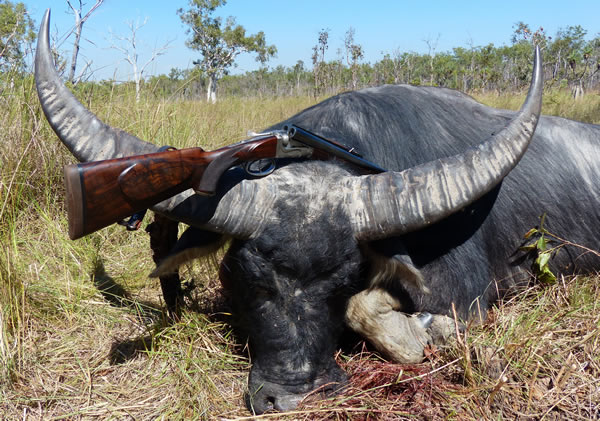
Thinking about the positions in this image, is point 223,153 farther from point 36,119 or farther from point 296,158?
point 36,119

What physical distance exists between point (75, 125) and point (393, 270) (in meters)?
1.63

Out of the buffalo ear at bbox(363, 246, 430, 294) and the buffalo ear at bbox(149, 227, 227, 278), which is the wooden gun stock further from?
the buffalo ear at bbox(363, 246, 430, 294)

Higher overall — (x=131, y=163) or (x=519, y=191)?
(x=131, y=163)

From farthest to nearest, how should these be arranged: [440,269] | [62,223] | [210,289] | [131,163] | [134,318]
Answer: [62,223]
[210,289]
[134,318]
[440,269]
[131,163]

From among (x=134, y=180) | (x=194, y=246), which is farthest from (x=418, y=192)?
(x=134, y=180)

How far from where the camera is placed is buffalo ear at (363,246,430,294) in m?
2.39

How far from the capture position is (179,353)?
9.14 ft

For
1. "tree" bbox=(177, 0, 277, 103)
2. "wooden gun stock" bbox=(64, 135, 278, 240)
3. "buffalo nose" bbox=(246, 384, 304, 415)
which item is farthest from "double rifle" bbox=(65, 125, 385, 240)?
"tree" bbox=(177, 0, 277, 103)

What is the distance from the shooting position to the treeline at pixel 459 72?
16.9 m

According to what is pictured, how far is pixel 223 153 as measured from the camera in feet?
6.81

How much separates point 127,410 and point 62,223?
2289 millimetres

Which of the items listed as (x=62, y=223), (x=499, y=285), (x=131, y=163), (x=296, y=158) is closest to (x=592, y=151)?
(x=499, y=285)

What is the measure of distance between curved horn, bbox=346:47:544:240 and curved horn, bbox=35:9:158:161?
0.96 meters

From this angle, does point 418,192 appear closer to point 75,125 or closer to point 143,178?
point 143,178
